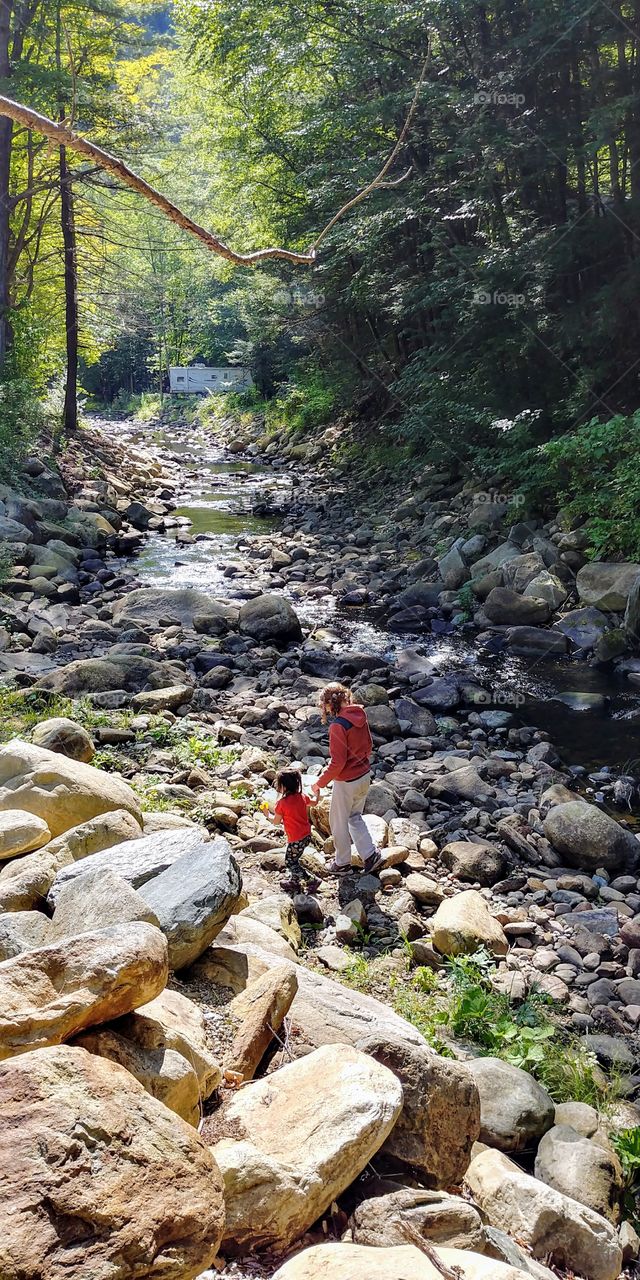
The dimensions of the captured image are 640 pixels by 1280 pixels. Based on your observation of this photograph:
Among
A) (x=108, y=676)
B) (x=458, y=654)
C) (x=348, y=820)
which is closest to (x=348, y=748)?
(x=348, y=820)

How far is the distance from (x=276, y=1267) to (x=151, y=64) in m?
23.8

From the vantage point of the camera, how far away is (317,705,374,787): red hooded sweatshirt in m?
5.99

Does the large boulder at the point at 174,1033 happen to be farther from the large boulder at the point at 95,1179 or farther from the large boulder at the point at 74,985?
the large boulder at the point at 95,1179

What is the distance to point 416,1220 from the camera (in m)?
2.34

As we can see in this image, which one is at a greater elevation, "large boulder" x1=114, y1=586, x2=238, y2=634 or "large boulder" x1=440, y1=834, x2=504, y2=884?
"large boulder" x1=114, y1=586, x2=238, y2=634

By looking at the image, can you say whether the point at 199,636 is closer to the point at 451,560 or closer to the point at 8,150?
the point at 451,560

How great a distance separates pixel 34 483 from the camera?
17.3 meters

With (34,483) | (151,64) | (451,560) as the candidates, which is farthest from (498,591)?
(151,64)

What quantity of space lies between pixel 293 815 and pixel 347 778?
46 centimetres

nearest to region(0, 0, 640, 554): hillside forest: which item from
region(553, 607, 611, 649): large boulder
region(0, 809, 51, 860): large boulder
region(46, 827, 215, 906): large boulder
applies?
region(553, 607, 611, 649): large boulder
